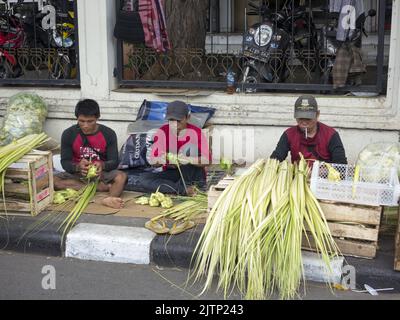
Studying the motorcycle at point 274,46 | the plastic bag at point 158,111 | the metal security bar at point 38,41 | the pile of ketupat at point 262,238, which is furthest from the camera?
the metal security bar at point 38,41

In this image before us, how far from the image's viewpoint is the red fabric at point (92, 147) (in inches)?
226

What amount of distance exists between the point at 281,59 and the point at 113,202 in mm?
2578

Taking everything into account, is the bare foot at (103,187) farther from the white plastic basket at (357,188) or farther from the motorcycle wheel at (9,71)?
the motorcycle wheel at (9,71)

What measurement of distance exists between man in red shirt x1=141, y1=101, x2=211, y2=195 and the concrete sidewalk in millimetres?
758

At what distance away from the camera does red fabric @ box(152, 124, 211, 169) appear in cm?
578

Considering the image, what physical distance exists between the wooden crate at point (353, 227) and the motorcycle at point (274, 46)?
267 cm

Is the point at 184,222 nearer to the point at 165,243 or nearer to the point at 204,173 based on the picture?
the point at 165,243

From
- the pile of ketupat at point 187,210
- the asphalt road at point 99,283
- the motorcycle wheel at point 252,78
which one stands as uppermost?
the motorcycle wheel at point 252,78

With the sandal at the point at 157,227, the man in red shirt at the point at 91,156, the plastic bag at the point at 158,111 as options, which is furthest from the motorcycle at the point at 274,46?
the sandal at the point at 157,227

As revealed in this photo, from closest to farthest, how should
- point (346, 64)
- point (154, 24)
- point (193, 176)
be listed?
point (193, 176) < point (346, 64) < point (154, 24)

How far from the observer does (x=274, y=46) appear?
259 inches

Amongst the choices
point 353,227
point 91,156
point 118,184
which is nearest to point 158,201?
point 118,184

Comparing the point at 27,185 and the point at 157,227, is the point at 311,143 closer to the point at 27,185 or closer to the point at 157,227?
the point at 157,227

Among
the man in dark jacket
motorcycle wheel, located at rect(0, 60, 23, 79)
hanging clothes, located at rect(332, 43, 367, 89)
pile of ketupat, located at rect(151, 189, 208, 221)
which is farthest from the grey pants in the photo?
motorcycle wheel, located at rect(0, 60, 23, 79)
